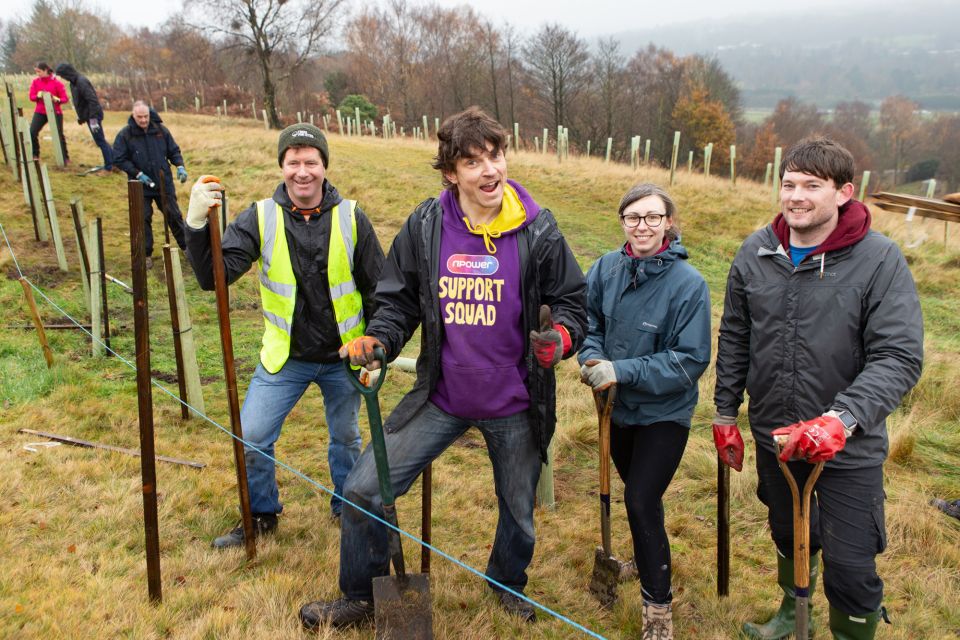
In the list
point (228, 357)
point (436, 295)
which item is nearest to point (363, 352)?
point (436, 295)

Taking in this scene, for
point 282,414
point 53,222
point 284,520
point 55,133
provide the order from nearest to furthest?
point 282,414 < point 284,520 < point 53,222 < point 55,133

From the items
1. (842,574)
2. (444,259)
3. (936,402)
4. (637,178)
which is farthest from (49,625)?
(637,178)

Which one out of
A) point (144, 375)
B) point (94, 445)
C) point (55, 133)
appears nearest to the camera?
point (144, 375)

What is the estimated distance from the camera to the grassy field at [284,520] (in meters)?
2.89

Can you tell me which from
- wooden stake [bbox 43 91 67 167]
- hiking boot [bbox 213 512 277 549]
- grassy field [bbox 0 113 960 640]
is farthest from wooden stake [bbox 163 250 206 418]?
wooden stake [bbox 43 91 67 167]

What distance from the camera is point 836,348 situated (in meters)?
2.41

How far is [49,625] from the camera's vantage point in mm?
2605

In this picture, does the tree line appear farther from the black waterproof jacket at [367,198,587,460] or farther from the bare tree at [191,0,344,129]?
the black waterproof jacket at [367,198,587,460]

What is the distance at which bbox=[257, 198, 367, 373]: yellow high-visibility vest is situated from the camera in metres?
3.20

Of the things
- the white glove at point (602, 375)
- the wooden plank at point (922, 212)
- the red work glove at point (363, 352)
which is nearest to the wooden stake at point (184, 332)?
the red work glove at point (363, 352)

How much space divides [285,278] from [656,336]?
1743 mm

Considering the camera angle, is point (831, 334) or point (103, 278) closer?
point (831, 334)

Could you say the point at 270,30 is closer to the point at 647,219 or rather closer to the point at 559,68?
the point at 559,68

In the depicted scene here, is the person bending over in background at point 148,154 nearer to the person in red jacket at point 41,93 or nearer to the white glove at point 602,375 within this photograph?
the person in red jacket at point 41,93
